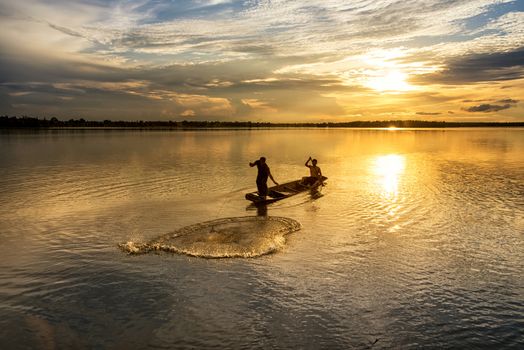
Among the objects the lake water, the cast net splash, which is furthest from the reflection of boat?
the cast net splash

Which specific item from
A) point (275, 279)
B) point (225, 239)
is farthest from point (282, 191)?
point (275, 279)

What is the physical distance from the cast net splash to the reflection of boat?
445 centimetres

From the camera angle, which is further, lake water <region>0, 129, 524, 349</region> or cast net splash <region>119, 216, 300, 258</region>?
cast net splash <region>119, 216, 300, 258</region>

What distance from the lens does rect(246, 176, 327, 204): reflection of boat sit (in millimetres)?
24438

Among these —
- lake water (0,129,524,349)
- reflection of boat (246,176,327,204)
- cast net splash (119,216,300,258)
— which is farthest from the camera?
reflection of boat (246,176,327,204)

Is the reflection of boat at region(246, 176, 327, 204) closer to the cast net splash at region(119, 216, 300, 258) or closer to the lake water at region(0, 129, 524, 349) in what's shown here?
the lake water at region(0, 129, 524, 349)

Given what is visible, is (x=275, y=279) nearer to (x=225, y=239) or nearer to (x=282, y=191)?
(x=225, y=239)

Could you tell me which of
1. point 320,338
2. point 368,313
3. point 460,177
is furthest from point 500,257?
point 460,177

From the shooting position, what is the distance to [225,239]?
54.5 feet

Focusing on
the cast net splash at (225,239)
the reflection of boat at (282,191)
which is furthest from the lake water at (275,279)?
the reflection of boat at (282,191)

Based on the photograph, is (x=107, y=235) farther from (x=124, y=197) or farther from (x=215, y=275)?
(x=124, y=197)

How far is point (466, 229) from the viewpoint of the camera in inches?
753

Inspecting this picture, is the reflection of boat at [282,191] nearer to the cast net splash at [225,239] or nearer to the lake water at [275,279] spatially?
the lake water at [275,279]

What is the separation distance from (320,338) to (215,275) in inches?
181
